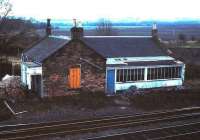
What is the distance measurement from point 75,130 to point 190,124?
631 cm

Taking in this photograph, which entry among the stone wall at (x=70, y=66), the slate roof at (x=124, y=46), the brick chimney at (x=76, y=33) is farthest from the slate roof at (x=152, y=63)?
the brick chimney at (x=76, y=33)

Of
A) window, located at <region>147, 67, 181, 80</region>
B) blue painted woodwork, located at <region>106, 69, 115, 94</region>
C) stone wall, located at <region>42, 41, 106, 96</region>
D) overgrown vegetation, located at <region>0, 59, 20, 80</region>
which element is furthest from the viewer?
overgrown vegetation, located at <region>0, 59, 20, 80</region>

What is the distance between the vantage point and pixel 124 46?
3123 centimetres

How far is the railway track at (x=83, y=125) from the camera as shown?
17734mm

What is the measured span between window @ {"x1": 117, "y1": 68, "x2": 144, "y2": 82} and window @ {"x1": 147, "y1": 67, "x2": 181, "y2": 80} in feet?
2.49

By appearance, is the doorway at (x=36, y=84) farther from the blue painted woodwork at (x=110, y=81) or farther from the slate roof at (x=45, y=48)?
the blue painted woodwork at (x=110, y=81)

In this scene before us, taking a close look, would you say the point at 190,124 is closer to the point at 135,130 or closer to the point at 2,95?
the point at 135,130

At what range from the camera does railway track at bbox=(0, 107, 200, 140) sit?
1773cm

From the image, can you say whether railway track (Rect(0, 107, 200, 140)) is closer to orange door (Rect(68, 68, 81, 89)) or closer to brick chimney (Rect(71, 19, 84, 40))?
orange door (Rect(68, 68, 81, 89))

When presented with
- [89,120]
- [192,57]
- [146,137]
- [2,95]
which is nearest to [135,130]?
[146,137]

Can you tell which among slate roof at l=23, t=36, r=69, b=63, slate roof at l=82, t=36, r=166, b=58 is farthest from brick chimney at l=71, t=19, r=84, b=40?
slate roof at l=82, t=36, r=166, b=58

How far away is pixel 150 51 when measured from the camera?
3138 cm

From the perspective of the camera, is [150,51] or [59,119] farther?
[150,51]

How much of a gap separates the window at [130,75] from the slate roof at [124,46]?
1679 millimetres
